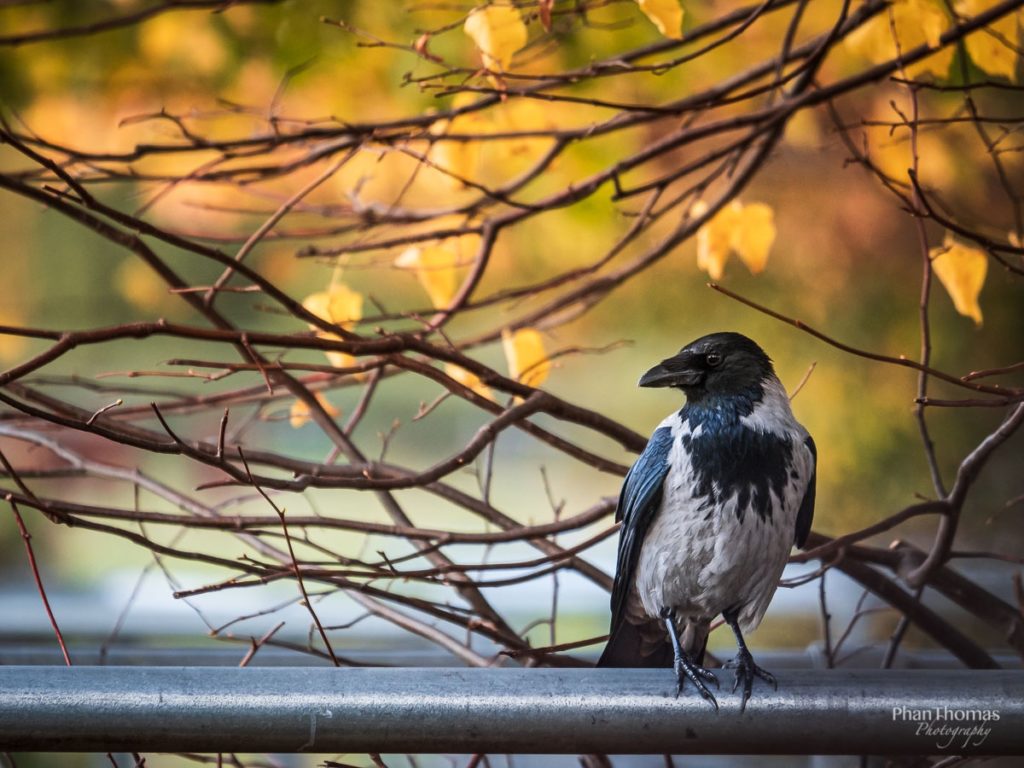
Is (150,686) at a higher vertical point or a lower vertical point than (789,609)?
lower

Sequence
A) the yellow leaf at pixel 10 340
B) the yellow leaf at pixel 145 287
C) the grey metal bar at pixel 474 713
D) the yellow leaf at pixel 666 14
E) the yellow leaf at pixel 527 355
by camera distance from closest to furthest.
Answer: the grey metal bar at pixel 474 713, the yellow leaf at pixel 666 14, the yellow leaf at pixel 527 355, the yellow leaf at pixel 10 340, the yellow leaf at pixel 145 287

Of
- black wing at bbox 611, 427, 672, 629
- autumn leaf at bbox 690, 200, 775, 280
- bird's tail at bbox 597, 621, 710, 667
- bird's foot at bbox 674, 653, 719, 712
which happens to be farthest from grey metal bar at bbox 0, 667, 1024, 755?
autumn leaf at bbox 690, 200, 775, 280

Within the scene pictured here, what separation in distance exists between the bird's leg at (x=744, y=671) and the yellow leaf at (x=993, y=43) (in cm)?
65

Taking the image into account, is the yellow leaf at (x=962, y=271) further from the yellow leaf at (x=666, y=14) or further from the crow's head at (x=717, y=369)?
the yellow leaf at (x=666, y=14)

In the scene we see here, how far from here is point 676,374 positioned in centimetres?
112

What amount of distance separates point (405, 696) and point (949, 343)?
357 centimetres

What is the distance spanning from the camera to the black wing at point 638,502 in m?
1.12

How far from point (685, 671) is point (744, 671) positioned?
0.08m

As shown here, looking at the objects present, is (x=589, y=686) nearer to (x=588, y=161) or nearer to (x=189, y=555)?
(x=189, y=555)

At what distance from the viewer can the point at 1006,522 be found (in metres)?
4.44

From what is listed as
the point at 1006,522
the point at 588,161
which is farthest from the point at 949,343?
the point at 588,161

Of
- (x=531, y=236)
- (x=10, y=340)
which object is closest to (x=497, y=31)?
(x=10, y=340)

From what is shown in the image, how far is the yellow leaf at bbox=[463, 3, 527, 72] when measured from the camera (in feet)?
3.44

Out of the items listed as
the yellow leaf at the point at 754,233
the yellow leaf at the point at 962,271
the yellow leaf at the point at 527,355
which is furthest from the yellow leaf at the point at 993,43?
the yellow leaf at the point at 527,355
